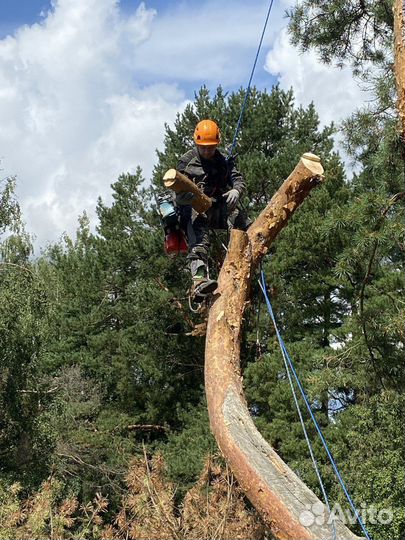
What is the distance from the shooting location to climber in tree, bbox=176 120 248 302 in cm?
501

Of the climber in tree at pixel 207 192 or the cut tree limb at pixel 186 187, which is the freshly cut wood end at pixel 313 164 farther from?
the cut tree limb at pixel 186 187

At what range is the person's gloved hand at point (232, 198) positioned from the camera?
505cm

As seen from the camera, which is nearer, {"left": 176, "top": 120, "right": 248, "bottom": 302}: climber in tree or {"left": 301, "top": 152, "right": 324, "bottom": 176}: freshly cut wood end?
{"left": 301, "top": 152, "right": 324, "bottom": 176}: freshly cut wood end

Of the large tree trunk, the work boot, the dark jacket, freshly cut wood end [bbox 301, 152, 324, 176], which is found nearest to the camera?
the large tree trunk

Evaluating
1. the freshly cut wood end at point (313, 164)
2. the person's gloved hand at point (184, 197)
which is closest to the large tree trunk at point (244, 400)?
the freshly cut wood end at point (313, 164)

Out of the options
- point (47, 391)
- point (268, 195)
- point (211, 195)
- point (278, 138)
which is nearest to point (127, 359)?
point (47, 391)

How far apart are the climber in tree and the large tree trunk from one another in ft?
1.03

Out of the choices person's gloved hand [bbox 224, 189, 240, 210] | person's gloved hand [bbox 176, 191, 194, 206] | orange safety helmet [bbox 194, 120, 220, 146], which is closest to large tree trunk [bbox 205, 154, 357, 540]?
person's gloved hand [bbox 224, 189, 240, 210]

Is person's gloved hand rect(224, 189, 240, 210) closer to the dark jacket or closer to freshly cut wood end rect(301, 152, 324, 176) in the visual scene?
the dark jacket

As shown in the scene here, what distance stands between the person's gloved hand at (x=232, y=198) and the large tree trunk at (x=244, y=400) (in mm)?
240

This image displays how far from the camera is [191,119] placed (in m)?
17.6

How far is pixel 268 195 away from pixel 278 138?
199 centimetres

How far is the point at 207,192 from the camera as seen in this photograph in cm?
525

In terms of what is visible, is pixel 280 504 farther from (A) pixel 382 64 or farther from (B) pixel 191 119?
(B) pixel 191 119
